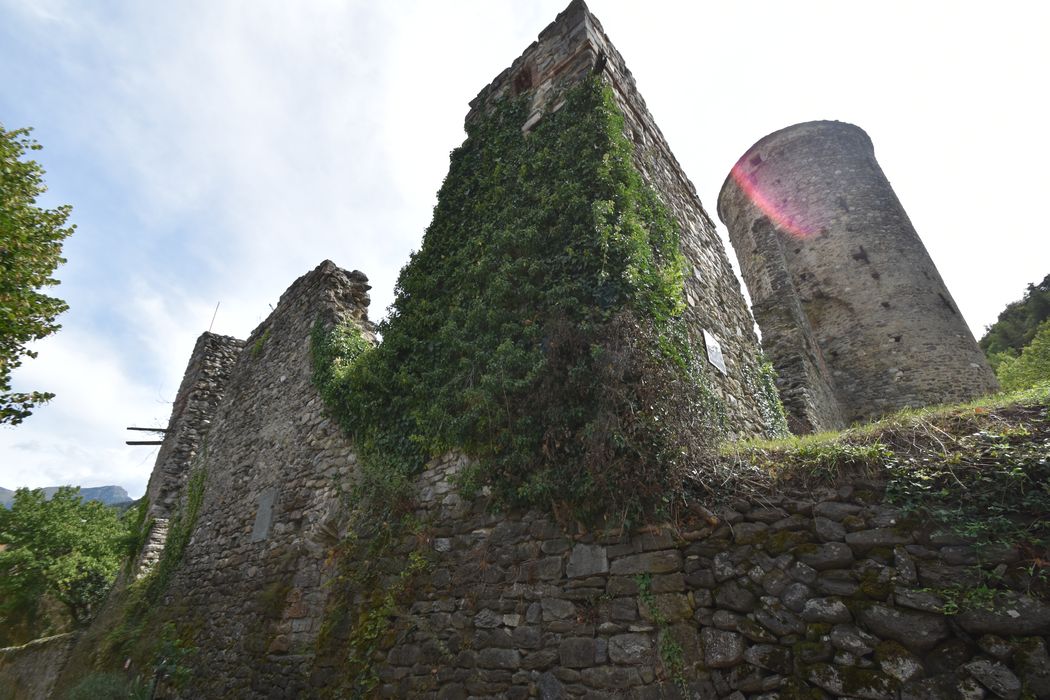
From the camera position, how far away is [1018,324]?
24922 millimetres

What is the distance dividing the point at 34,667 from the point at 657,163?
17360 mm

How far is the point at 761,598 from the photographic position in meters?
2.87

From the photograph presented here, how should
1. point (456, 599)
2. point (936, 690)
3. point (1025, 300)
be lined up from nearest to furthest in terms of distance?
1. point (936, 690)
2. point (456, 599)
3. point (1025, 300)

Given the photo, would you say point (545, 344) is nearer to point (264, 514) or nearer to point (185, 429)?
point (264, 514)

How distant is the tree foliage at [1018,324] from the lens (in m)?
23.3

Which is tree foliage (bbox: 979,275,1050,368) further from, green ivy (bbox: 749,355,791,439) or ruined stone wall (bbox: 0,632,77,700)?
ruined stone wall (bbox: 0,632,77,700)

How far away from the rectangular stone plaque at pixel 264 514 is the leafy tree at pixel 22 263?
392 centimetres

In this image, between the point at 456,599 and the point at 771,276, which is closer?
the point at 456,599

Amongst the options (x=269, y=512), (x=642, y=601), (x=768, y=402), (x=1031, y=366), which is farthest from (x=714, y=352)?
(x=1031, y=366)

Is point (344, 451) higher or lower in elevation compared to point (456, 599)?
higher

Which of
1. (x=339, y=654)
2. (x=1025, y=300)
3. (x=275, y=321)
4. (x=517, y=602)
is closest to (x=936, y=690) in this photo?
(x=517, y=602)

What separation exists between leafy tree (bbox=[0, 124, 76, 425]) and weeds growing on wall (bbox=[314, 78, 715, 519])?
4.80 meters

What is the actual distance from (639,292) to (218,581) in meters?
8.18

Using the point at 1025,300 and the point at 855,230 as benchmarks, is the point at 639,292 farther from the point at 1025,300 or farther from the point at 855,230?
the point at 1025,300
